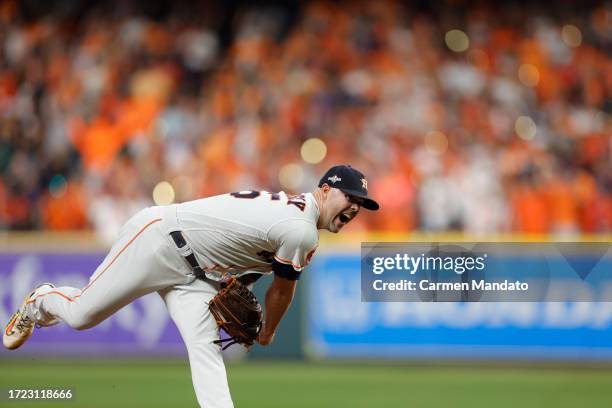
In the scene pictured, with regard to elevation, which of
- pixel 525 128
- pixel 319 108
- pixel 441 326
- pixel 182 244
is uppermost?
pixel 319 108

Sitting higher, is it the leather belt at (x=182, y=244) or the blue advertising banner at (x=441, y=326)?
the leather belt at (x=182, y=244)

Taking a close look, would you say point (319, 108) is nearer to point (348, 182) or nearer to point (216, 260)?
point (216, 260)

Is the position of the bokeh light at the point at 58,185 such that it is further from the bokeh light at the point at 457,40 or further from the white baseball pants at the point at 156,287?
the white baseball pants at the point at 156,287

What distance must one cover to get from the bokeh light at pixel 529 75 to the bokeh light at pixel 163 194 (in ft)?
18.3

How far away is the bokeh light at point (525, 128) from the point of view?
560 inches

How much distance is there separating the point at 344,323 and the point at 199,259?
5594mm

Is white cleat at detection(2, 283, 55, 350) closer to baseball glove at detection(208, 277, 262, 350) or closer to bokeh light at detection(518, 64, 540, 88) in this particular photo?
baseball glove at detection(208, 277, 262, 350)

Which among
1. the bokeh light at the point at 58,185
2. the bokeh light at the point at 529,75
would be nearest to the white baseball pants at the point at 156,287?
the bokeh light at the point at 58,185

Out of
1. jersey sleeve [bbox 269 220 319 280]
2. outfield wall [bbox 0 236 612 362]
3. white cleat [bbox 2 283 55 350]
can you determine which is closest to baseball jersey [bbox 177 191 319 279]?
jersey sleeve [bbox 269 220 319 280]

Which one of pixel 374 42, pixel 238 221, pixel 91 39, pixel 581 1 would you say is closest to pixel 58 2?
pixel 91 39

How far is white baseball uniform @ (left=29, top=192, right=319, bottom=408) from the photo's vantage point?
19.5ft

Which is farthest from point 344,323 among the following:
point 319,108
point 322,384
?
point 319,108

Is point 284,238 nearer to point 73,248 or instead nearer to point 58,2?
point 73,248

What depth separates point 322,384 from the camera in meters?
10.2
